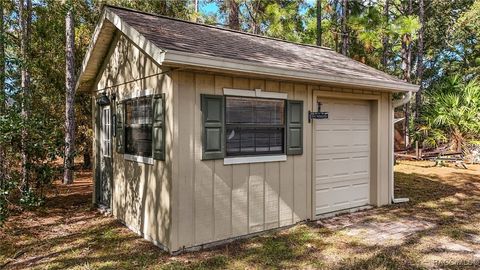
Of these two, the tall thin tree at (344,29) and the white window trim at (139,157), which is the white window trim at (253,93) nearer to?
the white window trim at (139,157)

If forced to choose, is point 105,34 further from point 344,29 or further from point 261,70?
point 344,29

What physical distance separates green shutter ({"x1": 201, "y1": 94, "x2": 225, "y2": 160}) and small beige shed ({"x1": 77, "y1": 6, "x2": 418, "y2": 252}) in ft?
0.04

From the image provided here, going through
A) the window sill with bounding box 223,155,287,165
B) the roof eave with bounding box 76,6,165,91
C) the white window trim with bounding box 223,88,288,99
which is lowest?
the window sill with bounding box 223,155,287,165

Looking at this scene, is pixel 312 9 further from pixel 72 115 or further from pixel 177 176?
pixel 177 176

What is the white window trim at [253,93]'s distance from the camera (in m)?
4.71

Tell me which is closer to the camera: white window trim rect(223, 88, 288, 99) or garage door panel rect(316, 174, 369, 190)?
white window trim rect(223, 88, 288, 99)

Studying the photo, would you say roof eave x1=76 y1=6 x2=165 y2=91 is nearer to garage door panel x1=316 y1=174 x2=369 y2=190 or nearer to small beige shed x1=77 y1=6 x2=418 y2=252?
small beige shed x1=77 y1=6 x2=418 y2=252

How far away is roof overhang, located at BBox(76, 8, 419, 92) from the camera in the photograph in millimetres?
3980

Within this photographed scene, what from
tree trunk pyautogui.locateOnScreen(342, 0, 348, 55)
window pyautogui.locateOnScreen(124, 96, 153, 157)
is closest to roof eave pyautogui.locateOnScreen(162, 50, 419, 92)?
window pyautogui.locateOnScreen(124, 96, 153, 157)

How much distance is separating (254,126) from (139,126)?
169 centimetres

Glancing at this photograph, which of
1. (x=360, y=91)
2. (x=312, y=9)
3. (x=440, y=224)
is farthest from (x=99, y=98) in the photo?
(x=312, y=9)

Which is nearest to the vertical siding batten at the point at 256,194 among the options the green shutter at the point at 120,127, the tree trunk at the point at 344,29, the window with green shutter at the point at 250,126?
the window with green shutter at the point at 250,126

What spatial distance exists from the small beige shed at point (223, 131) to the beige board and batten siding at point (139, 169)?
0.02 meters

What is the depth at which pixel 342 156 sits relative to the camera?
Answer: 638cm
